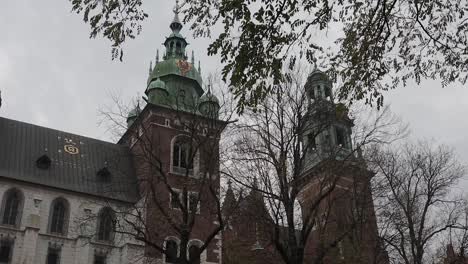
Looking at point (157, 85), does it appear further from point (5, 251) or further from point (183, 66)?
point (5, 251)

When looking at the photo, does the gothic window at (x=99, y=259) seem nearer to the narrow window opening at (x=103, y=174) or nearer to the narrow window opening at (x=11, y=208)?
the narrow window opening at (x=11, y=208)

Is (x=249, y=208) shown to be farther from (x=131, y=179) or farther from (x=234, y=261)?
(x=131, y=179)

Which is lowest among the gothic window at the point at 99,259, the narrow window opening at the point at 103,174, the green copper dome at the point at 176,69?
the gothic window at the point at 99,259

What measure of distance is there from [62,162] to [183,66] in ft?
39.6

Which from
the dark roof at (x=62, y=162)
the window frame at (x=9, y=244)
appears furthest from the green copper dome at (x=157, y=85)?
the window frame at (x=9, y=244)

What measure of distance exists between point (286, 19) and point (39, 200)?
83.9 feet

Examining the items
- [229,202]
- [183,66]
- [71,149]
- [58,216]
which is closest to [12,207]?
[58,216]

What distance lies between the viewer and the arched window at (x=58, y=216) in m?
30.2

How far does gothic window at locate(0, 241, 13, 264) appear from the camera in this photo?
2773 centimetres

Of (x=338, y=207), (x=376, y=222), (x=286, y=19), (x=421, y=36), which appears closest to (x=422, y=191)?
(x=376, y=222)

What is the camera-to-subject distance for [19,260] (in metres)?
27.7

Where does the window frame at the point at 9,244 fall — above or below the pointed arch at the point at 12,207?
below

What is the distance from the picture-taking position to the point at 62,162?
33.6 metres

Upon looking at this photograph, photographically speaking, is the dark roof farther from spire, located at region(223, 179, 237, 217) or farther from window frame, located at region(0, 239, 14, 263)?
spire, located at region(223, 179, 237, 217)
